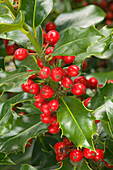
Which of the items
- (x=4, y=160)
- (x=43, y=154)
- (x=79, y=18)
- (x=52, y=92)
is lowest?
(x=43, y=154)

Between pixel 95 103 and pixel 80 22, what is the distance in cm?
42

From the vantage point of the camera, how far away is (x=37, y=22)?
61 cm

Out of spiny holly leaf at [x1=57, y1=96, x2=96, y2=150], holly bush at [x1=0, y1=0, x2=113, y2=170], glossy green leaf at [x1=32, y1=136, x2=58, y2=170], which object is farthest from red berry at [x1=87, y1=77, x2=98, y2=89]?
glossy green leaf at [x1=32, y1=136, x2=58, y2=170]

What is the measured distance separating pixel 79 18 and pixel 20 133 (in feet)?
1.85

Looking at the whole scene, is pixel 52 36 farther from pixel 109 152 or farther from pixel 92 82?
pixel 109 152

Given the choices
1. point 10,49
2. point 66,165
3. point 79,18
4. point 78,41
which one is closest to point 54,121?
point 66,165

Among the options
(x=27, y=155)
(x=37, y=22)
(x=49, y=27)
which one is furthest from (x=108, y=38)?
(x=27, y=155)

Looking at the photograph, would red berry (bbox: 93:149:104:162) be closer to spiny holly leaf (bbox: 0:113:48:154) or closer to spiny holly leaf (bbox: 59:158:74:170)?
spiny holly leaf (bbox: 59:158:74:170)

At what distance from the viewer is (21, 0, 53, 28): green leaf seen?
1.96 feet

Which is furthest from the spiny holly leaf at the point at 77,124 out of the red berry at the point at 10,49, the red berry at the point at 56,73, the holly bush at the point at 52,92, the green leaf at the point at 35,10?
the red berry at the point at 10,49

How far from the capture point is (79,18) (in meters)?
0.98

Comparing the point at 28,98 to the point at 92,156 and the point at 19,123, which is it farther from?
the point at 92,156

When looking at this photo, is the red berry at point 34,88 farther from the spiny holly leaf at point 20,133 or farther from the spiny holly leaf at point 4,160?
the spiny holly leaf at point 4,160

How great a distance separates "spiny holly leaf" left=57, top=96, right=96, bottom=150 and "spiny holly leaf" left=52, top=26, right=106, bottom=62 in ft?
0.56
